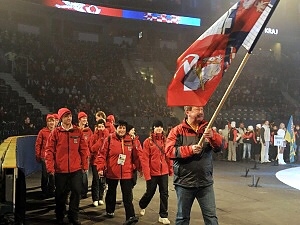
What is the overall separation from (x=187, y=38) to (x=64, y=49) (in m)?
12.9

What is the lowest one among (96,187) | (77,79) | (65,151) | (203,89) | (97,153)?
(96,187)

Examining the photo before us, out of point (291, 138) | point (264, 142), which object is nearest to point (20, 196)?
point (264, 142)

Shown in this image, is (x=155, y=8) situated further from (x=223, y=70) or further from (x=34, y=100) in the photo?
(x=223, y=70)

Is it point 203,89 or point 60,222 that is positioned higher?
point 203,89

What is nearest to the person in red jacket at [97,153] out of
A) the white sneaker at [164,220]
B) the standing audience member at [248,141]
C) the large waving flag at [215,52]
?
the white sneaker at [164,220]

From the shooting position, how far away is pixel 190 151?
450 centimetres

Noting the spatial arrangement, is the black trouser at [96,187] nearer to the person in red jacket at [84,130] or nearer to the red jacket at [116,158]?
the person in red jacket at [84,130]

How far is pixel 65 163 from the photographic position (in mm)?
6672

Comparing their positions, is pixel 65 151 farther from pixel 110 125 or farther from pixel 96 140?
pixel 110 125

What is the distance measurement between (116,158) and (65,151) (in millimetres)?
837

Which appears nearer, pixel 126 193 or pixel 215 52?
pixel 215 52

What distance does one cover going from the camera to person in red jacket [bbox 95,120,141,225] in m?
6.63

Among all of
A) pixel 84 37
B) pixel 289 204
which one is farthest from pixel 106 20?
pixel 289 204

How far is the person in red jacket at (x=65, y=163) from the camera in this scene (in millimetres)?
6676
